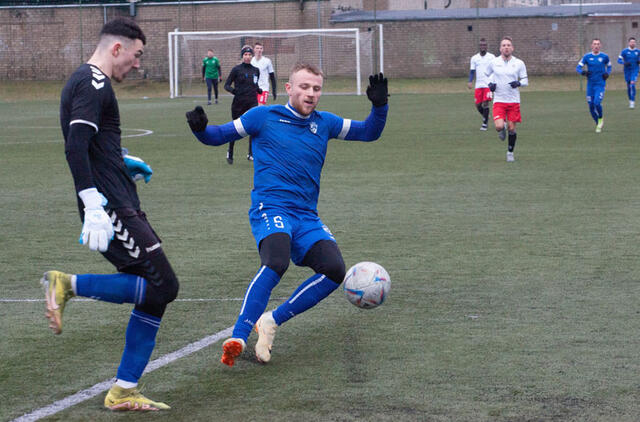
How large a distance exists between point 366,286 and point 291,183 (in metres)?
0.79

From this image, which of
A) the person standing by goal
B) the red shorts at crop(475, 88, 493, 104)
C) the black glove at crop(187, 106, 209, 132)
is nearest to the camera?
the black glove at crop(187, 106, 209, 132)

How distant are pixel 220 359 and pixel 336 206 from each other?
650 cm

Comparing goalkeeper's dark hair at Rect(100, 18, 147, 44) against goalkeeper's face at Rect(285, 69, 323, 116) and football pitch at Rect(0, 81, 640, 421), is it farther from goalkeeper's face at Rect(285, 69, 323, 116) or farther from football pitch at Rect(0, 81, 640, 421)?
football pitch at Rect(0, 81, 640, 421)

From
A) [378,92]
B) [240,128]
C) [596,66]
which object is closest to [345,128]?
[378,92]

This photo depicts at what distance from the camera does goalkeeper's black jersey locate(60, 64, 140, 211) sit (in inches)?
179

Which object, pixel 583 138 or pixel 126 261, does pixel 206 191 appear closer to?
pixel 126 261

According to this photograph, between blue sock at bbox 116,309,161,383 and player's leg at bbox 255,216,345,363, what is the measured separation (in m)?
1.00

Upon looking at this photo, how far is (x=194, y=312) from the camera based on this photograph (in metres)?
6.89

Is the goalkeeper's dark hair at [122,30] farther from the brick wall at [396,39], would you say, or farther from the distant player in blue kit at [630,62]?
the brick wall at [396,39]

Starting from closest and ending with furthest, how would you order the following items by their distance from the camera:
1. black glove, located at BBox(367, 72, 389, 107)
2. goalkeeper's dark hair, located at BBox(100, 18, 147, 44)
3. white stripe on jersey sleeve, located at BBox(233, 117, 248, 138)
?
goalkeeper's dark hair, located at BBox(100, 18, 147, 44), white stripe on jersey sleeve, located at BBox(233, 117, 248, 138), black glove, located at BBox(367, 72, 389, 107)

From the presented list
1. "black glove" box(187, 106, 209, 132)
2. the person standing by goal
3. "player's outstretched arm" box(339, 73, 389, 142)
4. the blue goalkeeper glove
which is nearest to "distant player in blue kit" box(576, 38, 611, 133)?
the person standing by goal

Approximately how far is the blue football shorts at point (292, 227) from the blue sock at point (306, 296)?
18 cm

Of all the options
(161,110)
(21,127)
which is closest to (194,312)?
(21,127)

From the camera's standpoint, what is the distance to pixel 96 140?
473 cm
